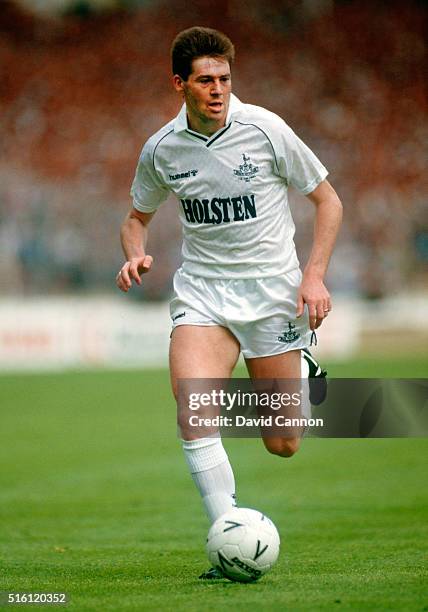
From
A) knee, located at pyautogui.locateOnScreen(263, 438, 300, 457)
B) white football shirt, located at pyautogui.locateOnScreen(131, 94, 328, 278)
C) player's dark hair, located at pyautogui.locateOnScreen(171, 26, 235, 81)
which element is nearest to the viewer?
player's dark hair, located at pyautogui.locateOnScreen(171, 26, 235, 81)

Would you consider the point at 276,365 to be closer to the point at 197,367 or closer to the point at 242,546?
the point at 197,367

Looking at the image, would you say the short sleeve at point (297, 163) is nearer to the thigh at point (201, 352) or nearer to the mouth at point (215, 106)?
the mouth at point (215, 106)

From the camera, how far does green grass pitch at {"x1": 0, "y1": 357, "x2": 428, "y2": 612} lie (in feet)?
17.6

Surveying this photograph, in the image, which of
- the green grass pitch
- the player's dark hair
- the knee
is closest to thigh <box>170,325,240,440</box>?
the knee

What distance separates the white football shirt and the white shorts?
5 cm

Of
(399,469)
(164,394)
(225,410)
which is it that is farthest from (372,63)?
(225,410)

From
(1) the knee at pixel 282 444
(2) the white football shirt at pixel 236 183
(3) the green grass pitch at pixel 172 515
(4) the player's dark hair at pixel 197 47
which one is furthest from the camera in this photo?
(1) the knee at pixel 282 444

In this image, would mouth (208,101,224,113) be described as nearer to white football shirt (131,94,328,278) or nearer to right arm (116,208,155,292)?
white football shirt (131,94,328,278)

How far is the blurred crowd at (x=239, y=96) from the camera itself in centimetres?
3081

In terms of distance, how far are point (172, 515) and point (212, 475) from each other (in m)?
3.28

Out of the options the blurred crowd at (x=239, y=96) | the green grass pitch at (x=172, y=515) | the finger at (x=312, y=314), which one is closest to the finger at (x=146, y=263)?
the finger at (x=312, y=314)

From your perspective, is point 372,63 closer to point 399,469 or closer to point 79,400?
point 79,400

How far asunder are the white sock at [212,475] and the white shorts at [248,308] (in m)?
0.61

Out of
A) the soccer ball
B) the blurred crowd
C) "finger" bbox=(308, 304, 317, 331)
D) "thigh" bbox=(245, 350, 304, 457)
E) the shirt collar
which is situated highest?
the blurred crowd
